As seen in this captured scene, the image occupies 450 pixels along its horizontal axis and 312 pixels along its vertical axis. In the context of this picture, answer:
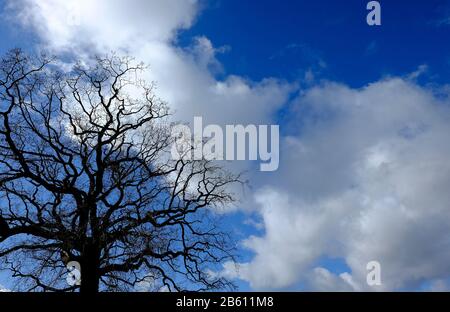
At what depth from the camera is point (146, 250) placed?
A: 14117 mm

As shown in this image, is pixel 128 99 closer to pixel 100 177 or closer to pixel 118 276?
pixel 100 177

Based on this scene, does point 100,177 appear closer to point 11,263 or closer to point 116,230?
point 116,230

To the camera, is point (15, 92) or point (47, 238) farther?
point (15, 92)

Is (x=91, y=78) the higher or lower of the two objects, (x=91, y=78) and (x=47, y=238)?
the higher

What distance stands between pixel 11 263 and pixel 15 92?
562cm

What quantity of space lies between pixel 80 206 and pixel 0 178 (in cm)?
278

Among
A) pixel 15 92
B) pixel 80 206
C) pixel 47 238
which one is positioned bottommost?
pixel 47 238
